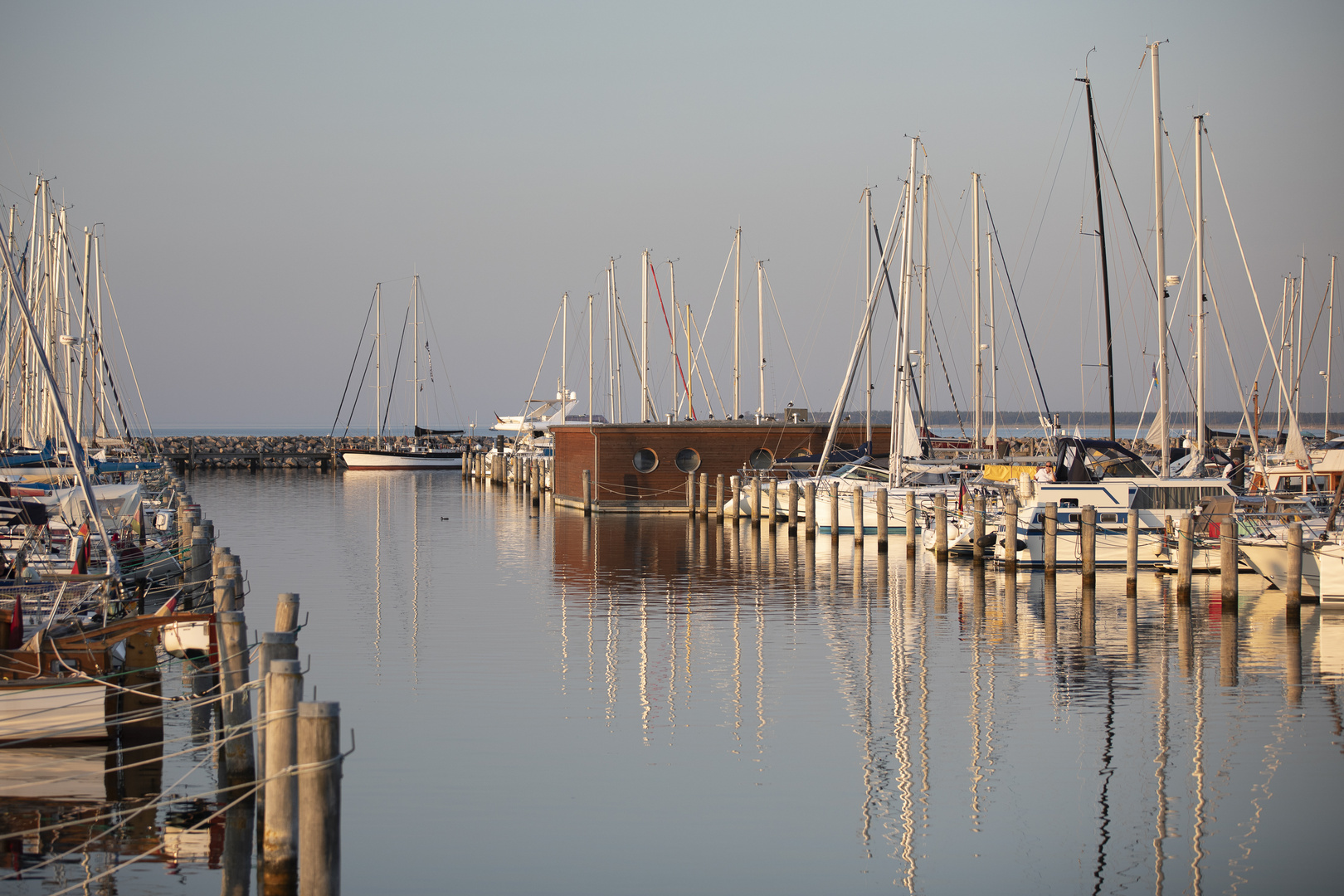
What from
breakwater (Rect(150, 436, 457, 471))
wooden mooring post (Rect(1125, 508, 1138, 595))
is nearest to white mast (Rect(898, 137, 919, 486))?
wooden mooring post (Rect(1125, 508, 1138, 595))

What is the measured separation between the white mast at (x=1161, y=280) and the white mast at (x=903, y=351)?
754 cm

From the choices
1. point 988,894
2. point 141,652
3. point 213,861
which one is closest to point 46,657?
point 141,652

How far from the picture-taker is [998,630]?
20031 millimetres

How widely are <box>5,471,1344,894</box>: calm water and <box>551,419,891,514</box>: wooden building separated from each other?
15.5 m

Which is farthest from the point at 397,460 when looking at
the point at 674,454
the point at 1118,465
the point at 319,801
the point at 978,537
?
the point at 319,801

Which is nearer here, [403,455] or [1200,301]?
[1200,301]

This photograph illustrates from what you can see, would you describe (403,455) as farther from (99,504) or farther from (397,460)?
(99,504)

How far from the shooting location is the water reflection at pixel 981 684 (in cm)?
1080

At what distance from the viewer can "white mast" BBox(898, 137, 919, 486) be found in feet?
111

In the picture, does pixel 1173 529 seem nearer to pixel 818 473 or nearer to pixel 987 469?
pixel 987 469

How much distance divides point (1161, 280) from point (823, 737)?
1768cm

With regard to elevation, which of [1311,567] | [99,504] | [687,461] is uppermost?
[687,461]

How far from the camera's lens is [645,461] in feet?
139

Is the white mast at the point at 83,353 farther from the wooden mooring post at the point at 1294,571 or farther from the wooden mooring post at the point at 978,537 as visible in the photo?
the wooden mooring post at the point at 1294,571
